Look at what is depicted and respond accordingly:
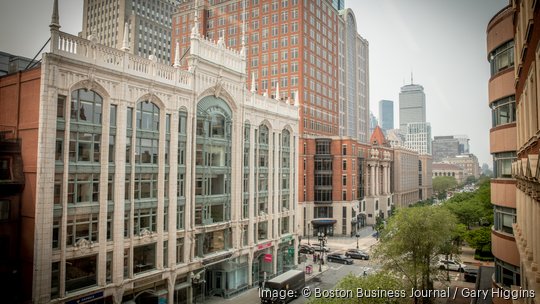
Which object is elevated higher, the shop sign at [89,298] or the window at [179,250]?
the window at [179,250]

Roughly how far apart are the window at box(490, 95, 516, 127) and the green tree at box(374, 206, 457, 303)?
11626mm

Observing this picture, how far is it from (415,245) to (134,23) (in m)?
100

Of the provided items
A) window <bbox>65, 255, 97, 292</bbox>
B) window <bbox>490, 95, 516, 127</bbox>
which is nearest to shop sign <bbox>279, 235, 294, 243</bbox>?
window <bbox>65, 255, 97, 292</bbox>

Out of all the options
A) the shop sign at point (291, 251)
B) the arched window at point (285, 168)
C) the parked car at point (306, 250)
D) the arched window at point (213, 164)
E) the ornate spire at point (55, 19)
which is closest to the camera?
the ornate spire at point (55, 19)

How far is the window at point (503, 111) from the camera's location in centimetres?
2494

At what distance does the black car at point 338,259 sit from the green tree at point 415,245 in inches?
842

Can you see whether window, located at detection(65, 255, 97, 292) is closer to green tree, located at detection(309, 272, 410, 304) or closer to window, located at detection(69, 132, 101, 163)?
window, located at detection(69, 132, 101, 163)

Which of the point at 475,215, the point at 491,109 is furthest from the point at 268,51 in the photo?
the point at 491,109

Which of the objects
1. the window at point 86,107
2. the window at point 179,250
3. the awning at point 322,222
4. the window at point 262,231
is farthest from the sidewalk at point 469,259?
the window at point 86,107

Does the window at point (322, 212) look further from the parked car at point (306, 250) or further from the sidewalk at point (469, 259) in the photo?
the sidewalk at point (469, 259)

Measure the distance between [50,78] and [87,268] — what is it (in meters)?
14.0

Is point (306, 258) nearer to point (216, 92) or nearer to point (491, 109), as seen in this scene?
point (216, 92)

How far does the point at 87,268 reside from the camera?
28.2m

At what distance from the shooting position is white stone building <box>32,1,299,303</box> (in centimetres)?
2647
